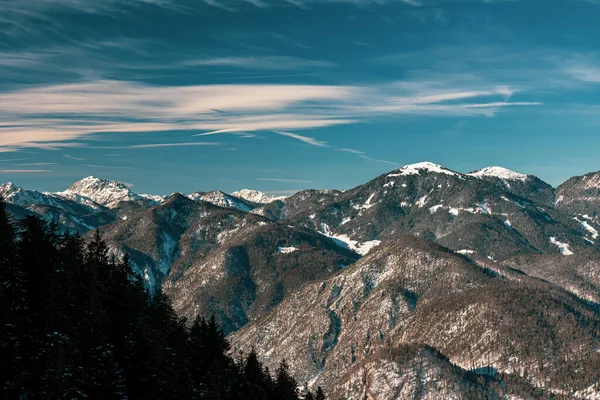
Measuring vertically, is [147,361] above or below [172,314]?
above

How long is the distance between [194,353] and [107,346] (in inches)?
1467

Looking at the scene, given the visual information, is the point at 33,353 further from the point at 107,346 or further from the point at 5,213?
the point at 5,213

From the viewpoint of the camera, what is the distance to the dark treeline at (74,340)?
63947 millimetres

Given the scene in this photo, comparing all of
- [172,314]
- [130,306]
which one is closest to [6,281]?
[130,306]

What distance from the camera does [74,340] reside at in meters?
71.8

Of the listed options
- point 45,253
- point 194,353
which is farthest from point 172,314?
point 45,253

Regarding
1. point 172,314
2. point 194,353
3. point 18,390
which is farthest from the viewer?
point 172,314

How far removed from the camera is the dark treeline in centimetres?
6395

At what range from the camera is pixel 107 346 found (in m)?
74.9

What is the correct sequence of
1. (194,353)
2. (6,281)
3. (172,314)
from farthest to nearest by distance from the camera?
(172,314) < (194,353) < (6,281)

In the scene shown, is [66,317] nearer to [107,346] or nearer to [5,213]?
[107,346]

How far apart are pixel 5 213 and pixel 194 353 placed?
4378 centimetres

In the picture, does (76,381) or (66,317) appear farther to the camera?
(66,317)

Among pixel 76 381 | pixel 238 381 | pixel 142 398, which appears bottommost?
pixel 238 381
